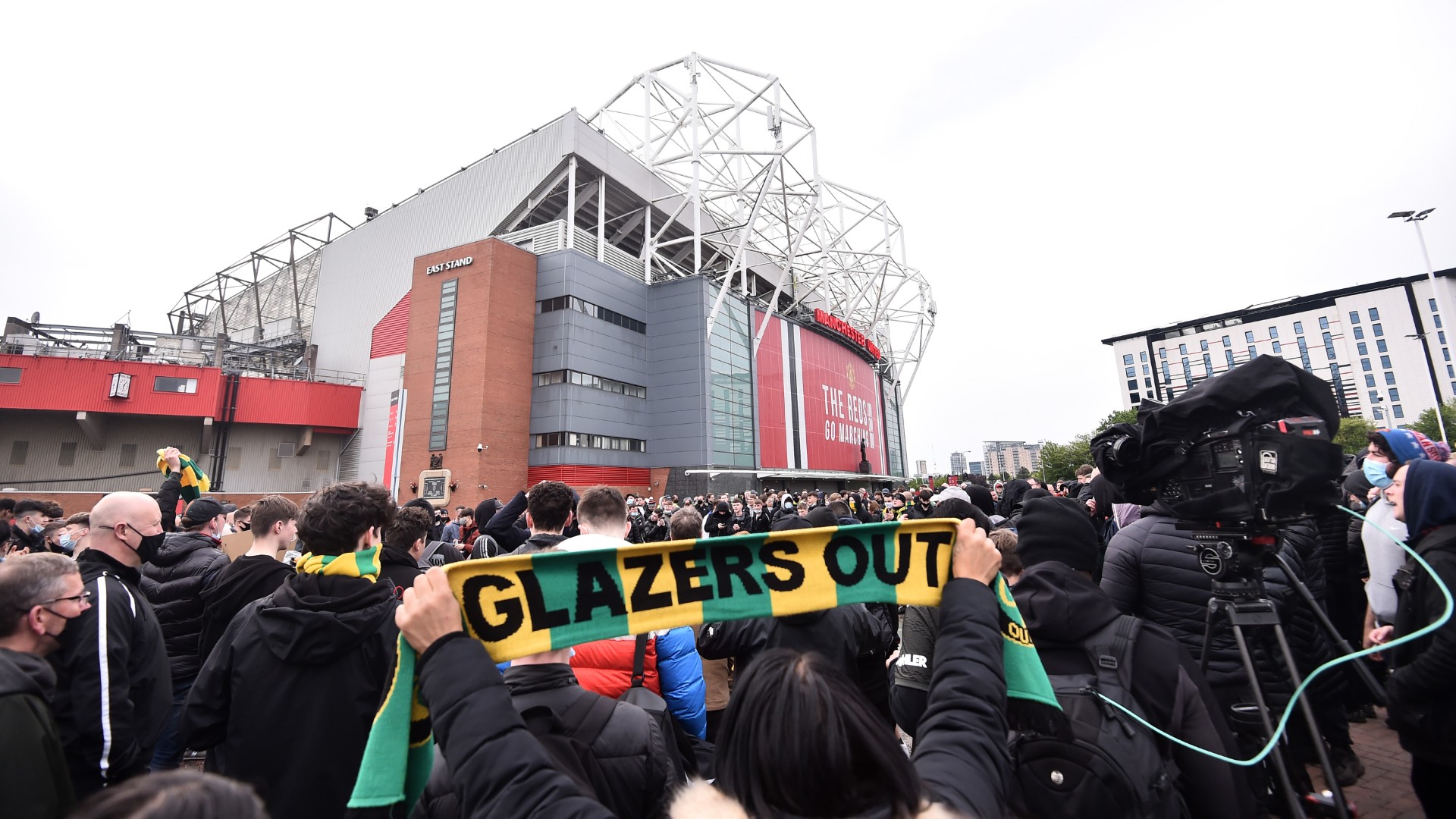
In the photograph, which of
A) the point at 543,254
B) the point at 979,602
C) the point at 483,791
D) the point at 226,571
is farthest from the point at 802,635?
the point at 543,254

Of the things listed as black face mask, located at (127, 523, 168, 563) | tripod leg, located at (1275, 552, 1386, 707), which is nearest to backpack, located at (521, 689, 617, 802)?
tripod leg, located at (1275, 552, 1386, 707)

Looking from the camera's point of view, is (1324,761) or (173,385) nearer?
(1324,761)

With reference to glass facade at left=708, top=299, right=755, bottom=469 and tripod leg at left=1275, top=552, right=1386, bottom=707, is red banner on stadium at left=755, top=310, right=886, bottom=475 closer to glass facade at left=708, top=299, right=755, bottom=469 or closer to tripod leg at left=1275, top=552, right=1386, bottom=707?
glass facade at left=708, top=299, right=755, bottom=469

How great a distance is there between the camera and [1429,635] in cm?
244

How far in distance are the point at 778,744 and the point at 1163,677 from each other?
1556 millimetres

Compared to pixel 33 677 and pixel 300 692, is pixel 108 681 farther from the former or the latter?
pixel 300 692

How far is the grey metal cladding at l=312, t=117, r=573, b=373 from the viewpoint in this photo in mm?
32531

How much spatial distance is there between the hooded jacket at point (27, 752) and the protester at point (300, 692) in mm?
427

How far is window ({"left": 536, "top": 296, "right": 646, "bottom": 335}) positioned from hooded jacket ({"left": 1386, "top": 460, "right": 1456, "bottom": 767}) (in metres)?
30.5

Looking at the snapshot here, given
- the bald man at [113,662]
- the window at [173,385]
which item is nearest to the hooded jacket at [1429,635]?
the bald man at [113,662]

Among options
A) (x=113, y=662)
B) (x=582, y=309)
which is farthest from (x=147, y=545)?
(x=582, y=309)

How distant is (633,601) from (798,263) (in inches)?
1721

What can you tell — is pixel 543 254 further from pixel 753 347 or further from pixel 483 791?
pixel 483 791

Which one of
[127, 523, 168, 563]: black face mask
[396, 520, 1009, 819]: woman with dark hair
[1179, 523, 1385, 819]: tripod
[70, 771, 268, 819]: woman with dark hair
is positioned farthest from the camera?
Answer: [127, 523, 168, 563]: black face mask
